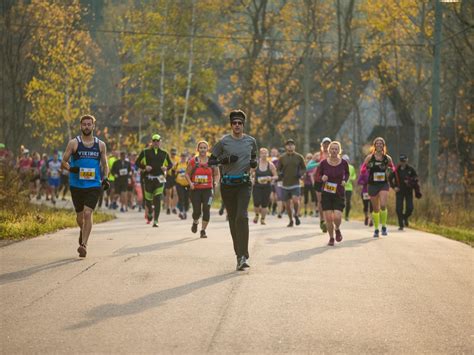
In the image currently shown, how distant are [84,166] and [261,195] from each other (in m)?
10.2

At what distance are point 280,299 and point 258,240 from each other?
732cm

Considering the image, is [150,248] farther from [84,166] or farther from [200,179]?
Answer: [200,179]

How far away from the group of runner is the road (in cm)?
79

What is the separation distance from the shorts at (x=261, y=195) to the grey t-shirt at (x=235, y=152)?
35.3 ft

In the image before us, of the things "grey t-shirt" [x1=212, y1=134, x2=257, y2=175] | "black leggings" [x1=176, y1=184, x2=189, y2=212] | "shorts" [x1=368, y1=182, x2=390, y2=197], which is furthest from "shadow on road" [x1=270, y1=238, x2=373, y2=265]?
"black leggings" [x1=176, y1=184, x2=189, y2=212]

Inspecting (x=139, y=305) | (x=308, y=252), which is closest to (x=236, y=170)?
(x=308, y=252)

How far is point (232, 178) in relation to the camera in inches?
487

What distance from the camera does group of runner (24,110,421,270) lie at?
12367mm

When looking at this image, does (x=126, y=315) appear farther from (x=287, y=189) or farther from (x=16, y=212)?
(x=287, y=189)

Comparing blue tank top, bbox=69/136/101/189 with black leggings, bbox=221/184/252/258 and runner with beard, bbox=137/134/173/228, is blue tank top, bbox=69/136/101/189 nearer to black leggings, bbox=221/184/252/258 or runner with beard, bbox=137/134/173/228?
black leggings, bbox=221/184/252/258

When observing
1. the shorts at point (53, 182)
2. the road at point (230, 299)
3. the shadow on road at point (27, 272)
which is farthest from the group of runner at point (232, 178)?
the shorts at point (53, 182)

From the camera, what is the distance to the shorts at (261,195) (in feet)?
76.1

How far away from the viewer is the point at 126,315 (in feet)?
27.9

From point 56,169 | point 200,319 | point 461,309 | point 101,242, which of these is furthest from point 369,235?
point 56,169
